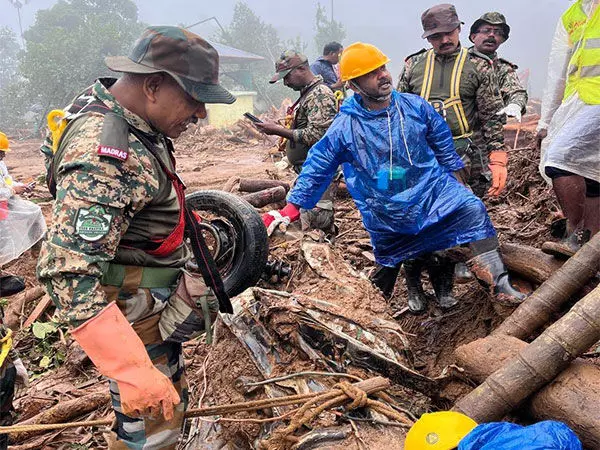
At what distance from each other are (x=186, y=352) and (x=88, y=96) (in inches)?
106

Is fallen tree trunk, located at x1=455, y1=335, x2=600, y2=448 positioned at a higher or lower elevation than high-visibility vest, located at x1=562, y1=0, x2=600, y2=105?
lower

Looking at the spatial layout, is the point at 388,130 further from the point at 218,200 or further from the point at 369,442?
the point at 369,442

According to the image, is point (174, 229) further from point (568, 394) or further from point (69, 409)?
point (69, 409)

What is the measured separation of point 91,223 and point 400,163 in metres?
2.53

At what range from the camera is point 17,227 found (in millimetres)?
6098

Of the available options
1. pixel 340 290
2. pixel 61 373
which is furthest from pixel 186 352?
pixel 340 290

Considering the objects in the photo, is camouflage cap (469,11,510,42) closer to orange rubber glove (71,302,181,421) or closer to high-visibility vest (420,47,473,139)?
high-visibility vest (420,47,473,139)

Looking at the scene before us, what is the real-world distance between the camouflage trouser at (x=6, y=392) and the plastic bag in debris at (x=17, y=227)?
3.62 m

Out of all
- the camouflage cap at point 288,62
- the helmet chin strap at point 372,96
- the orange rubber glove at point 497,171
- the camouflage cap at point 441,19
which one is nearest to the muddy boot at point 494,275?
the orange rubber glove at point 497,171

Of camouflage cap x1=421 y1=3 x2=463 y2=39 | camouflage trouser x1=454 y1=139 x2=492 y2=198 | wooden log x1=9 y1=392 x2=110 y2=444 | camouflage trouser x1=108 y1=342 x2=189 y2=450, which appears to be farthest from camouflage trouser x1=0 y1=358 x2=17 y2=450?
camouflage cap x1=421 y1=3 x2=463 y2=39

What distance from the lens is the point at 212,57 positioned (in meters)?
2.13

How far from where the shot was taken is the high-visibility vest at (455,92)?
14.8 ft

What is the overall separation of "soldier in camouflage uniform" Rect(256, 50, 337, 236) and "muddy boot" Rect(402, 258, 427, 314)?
143 centimetres

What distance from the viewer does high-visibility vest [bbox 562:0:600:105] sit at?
3.38 metres
